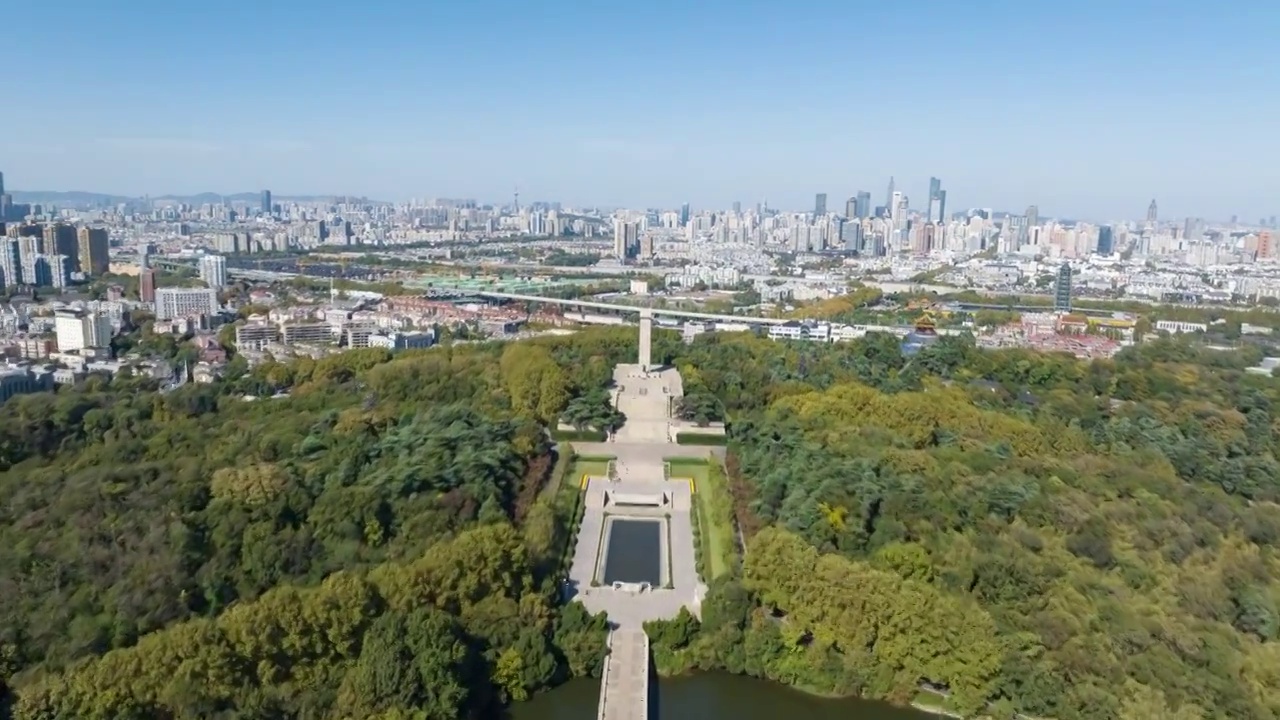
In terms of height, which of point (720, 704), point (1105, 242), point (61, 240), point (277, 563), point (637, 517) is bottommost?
point (720, 704)

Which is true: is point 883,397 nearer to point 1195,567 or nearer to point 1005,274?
point 1195,567

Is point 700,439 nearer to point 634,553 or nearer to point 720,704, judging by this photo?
point 634,553

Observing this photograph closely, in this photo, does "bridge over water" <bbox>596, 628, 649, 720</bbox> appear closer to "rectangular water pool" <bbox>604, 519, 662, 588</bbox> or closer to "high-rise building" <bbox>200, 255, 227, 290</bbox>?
"rectangular water pool" <bbox>604, 519, 662, 588</bbox>

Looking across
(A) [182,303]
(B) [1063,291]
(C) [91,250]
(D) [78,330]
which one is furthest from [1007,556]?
(C) [91,250]

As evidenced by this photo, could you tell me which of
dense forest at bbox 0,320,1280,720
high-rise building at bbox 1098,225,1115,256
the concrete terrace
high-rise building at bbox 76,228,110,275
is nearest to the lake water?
dense forest at bbox 0,320,1280,720

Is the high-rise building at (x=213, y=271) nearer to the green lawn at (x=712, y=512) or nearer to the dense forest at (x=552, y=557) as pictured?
the dense forest at (x=552, y=557)

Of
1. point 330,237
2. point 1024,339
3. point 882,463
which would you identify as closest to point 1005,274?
point 1024,339

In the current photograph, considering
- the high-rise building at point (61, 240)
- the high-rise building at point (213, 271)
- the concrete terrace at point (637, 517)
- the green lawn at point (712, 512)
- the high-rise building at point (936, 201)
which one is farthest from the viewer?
the high-rise building at point (936, 201)

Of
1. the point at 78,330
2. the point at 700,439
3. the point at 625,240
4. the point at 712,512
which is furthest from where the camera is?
the point at 625,240

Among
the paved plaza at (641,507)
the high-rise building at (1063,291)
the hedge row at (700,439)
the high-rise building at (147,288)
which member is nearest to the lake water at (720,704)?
the paved plaza at (641,507)
